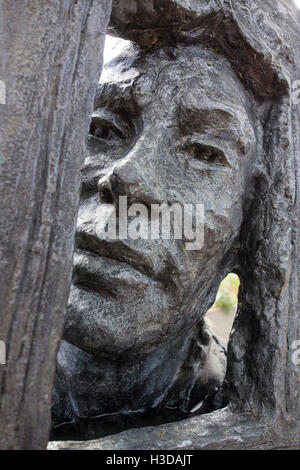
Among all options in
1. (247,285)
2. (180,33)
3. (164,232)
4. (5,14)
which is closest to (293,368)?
(247,285)

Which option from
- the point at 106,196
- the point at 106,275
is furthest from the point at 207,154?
the point at 106,275

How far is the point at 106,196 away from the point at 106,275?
18cm

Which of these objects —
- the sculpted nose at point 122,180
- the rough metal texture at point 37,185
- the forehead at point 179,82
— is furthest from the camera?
the forehead at point 179,82

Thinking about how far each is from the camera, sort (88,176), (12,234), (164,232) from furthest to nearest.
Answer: (88,176) < (164,232) < (12,234)

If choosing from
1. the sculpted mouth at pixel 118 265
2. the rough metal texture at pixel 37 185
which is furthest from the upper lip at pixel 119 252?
the rough metal texture at pixel 37 185

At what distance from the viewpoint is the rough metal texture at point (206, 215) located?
3.77 feet

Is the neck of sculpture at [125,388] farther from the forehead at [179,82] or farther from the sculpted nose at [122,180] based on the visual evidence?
the forehead at [179,82]

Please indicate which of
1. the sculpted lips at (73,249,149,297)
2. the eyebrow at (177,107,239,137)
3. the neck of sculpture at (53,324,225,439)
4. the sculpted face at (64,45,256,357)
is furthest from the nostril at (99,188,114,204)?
the neck of sculpture at (53,324,225,439)

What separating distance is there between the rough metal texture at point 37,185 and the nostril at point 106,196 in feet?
0.91

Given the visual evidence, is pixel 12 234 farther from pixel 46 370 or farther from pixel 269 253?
pixel 269 253

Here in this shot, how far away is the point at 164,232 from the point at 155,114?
28cm

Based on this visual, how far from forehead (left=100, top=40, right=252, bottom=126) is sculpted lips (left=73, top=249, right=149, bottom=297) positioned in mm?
373

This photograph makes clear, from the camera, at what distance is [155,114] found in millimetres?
1212

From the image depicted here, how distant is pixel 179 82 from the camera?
1.24m
